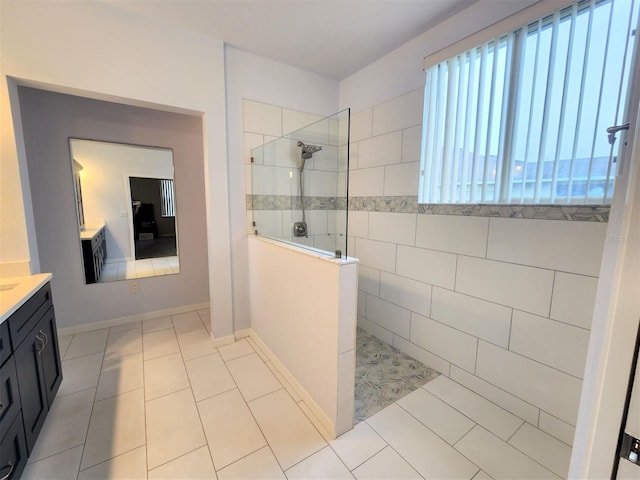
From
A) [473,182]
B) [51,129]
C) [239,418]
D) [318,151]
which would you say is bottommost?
[239,418]

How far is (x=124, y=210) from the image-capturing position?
110 inches

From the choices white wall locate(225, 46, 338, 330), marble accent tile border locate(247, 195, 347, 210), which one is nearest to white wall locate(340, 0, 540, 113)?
white wall locate(225, 46, 338, 330)

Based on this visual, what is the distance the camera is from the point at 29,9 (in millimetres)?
1604

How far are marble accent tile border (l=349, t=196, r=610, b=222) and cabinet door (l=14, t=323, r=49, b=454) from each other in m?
2.44

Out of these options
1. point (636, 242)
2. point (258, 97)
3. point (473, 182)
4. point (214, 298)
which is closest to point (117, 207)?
point (214, 298)

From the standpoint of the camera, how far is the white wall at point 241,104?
7.66 ft

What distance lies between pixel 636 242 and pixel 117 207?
3.50 m

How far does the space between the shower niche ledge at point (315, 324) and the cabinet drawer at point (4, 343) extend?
136 cm

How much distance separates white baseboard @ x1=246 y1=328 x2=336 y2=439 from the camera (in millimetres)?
1510

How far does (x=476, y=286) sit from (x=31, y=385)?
2.60 m

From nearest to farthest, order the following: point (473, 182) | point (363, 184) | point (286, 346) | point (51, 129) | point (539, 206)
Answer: point (539, 206)
point (473, 182)
point (286, 346)
point (51, 129)
point (363, 184)

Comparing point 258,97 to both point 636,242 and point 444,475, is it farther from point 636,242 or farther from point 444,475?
point 444,475

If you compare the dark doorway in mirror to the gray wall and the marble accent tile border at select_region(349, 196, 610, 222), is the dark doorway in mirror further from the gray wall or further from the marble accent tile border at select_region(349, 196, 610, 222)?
the marble accent tile border at select_region(349, 196, 610, 222)

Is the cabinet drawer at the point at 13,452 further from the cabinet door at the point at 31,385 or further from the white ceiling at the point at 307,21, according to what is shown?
the white ceiling at the point at 307,21
